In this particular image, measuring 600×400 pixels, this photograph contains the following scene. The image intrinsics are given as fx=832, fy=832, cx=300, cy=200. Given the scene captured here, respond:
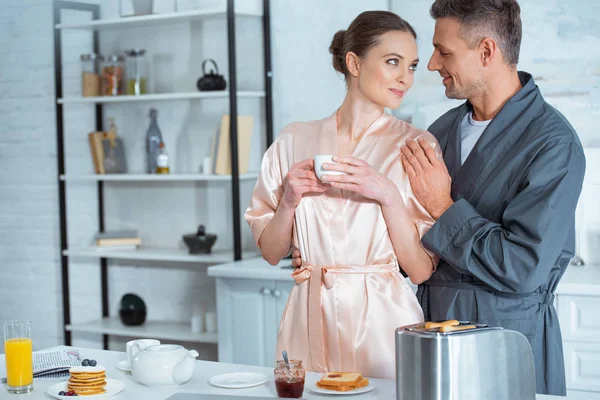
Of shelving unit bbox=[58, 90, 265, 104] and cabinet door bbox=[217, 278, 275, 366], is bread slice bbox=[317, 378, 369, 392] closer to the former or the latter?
cabinet door bbox=[217, 278, 275, 366]

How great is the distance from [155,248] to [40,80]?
120 centimetres

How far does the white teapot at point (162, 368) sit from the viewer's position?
1.87 m

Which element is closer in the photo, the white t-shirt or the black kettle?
the white t-shirt

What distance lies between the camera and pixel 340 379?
1787 millimetres

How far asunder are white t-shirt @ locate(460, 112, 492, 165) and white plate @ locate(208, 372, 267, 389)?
87 cm

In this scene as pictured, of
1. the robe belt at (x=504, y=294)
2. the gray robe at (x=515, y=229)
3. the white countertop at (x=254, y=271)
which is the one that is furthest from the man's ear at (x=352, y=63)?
the white countertop at (x=254, y=271)

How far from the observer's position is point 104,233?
15.2 feet

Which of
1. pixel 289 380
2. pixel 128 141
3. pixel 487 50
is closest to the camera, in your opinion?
pixel 289 380

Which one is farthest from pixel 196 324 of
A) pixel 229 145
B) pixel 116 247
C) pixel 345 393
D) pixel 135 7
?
pixel 345 393

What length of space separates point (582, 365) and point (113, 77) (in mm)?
2783

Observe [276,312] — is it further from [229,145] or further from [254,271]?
[229,145]

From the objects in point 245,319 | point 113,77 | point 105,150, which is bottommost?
point 245,319

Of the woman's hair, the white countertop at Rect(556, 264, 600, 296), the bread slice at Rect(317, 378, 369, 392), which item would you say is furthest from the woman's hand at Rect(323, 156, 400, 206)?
the white countertop at Rect(556, 264, 600, 296)

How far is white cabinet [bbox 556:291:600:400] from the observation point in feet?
9.89
